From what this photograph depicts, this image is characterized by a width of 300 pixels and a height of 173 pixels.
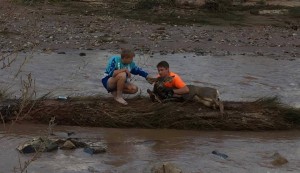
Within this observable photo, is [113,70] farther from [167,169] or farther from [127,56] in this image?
[167,169]

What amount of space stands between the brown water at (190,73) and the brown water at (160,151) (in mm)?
2424

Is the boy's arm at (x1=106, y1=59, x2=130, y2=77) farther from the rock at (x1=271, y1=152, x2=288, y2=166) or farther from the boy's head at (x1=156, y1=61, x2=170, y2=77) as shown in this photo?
the rock at (x1=271, y1=152, x2=288, y2=166)

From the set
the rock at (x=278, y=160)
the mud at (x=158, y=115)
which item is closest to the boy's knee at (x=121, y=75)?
the mud at (x=158, y=115)

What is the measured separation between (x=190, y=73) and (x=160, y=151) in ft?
20.4

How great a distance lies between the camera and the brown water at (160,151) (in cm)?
619

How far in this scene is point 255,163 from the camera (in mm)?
6531

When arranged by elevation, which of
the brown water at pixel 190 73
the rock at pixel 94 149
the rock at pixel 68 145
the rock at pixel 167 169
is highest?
the rock at pixel 167 169

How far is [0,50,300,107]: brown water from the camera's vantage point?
35.7 feet

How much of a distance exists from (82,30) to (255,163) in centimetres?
1187

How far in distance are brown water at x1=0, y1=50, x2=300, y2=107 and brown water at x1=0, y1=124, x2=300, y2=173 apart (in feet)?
7.95

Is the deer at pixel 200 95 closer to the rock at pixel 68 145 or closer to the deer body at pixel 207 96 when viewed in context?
the deer body at pixel 207 96

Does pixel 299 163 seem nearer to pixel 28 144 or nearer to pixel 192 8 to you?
pixel 28 144

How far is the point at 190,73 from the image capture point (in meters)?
13.0

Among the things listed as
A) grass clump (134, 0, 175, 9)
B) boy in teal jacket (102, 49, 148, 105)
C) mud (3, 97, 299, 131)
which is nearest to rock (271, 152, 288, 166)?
mud (3, 97, 299, 131)
